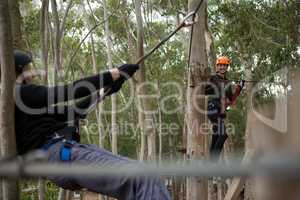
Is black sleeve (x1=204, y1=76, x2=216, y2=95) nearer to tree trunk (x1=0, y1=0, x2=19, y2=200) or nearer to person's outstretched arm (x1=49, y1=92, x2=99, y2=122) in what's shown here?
person's outstretched arm (x1=49, y1=92, x2=99, y2=122)

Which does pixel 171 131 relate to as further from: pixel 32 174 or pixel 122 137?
pixel 32 174

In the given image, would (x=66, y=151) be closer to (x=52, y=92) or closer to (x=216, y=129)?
(x=52, y=92)

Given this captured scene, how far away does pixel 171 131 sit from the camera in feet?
82.0

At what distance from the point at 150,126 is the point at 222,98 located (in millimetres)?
7226

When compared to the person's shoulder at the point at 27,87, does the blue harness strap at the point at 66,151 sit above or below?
below

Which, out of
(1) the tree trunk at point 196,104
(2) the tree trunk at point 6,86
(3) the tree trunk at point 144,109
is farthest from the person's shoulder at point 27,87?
(3) the tree trunk at point 144,109

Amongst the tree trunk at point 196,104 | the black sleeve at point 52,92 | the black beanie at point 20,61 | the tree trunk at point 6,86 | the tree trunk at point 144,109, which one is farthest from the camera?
the tree trunk at point 144,109

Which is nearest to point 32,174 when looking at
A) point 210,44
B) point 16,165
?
point 16,165

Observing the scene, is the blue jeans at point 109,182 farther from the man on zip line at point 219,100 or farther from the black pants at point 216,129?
the black pants at point 216,129

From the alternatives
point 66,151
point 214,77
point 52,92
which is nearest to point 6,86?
point 52,92

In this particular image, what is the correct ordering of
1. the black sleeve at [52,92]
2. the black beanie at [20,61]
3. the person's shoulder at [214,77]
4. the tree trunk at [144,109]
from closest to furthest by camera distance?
the black sleeve at [52,92] → the black beanie at [20,61] → the person's shoulder at [214,77] → the tree trunk at [144,109]

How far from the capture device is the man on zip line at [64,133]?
226 cm

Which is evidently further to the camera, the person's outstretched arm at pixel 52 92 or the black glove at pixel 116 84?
the black glove at pixel 116 84

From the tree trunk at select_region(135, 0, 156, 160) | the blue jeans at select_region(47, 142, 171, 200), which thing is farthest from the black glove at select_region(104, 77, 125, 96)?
the tree trunk at select_region(135, 0, 156, 160)
